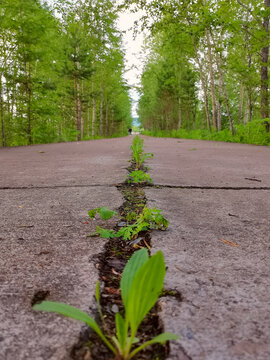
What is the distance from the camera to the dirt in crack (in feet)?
1.71

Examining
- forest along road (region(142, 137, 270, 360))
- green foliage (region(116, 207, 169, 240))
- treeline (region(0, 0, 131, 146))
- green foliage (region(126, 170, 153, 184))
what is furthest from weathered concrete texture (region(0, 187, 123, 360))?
treeline (region(0, 0, 131, 146))

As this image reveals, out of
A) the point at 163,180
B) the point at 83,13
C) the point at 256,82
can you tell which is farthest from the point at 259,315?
the point at 83,13

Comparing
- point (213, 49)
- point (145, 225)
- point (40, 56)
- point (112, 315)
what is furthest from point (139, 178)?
point (213, 49)

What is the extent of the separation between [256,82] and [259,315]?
33.1 feet

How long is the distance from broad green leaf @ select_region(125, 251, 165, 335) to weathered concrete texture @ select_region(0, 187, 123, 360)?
144mm

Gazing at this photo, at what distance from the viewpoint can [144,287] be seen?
0.49m

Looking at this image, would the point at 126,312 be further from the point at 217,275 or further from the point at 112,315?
the point at 217,275

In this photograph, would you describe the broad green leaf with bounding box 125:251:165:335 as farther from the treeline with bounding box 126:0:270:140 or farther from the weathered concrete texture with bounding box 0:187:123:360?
the treeline with bounding box 126:0:270:140

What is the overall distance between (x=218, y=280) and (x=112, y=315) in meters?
0.32

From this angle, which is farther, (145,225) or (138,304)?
(145,225)

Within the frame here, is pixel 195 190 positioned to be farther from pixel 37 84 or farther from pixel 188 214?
pixel 37 84

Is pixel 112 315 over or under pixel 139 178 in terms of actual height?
under

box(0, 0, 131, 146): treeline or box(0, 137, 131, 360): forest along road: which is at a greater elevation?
box(0, 0, 131, 146): treeline

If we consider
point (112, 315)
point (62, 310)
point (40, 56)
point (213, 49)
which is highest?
point (213, 49)
